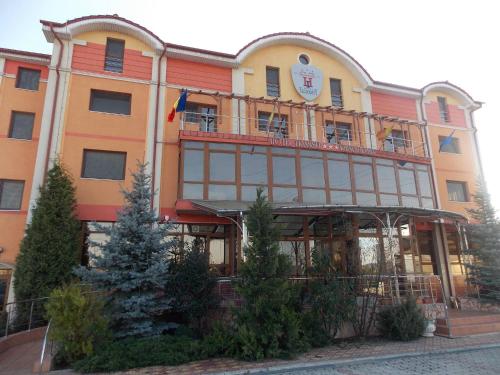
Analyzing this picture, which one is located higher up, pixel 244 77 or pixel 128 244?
pixel 244 77

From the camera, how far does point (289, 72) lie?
17.0 m

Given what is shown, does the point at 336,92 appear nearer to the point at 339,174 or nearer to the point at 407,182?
the point at 339,174

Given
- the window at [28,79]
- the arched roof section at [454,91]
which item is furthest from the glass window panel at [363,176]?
the window at [28,79]

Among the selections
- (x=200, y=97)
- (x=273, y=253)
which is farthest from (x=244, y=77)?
(x=273, y=253)

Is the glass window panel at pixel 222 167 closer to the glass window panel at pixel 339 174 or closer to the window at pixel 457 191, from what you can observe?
the glass window panel at pixel 339 174

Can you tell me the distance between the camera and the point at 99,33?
14.9 metres

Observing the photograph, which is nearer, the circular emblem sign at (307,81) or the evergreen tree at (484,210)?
the evergreen tree at (484,210)

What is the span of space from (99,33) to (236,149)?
761cm

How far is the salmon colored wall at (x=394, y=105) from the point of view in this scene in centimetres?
1802

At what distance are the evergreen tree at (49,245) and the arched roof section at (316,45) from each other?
10029mm

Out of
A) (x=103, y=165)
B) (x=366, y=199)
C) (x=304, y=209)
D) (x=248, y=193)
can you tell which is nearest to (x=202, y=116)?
(x=248, y=193)

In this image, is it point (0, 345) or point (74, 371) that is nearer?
point (74, 371)

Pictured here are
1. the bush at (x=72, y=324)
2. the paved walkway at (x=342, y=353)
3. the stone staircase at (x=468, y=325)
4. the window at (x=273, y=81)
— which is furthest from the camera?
the window at (x=273, y=81)

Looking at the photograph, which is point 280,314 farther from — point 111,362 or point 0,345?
point 0,345
